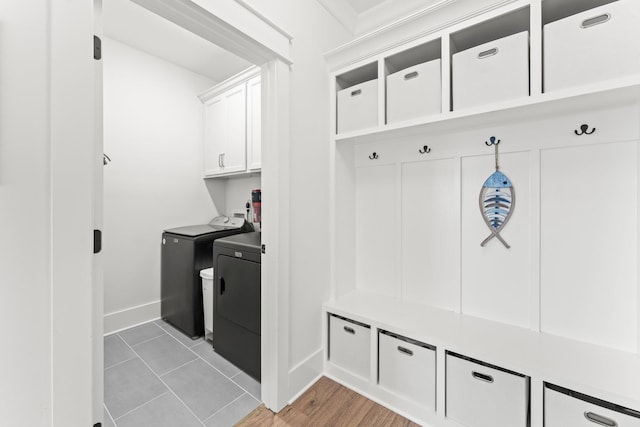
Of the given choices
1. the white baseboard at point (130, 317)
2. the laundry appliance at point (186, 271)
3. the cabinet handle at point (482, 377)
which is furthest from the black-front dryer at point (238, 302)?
the cabinet handle at point (482, 377)

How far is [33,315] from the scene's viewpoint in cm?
82

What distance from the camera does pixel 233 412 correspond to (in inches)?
62.9

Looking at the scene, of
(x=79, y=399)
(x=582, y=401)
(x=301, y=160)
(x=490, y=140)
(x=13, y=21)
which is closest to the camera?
(x=13, y=21)

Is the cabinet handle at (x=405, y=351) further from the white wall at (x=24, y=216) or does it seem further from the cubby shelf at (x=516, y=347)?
the white wall at (x=24, y=216)

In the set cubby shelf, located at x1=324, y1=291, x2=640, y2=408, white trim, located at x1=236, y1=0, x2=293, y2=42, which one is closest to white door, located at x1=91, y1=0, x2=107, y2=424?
white trim, located at x1=236, y1=0, x2=293, y2=42

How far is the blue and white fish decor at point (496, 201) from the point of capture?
159 cm

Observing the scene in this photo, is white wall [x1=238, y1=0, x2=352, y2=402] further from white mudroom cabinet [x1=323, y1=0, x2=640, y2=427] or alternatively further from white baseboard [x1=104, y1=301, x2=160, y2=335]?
white baseboard [x1=104, y1=301, x2=160, y2=335]

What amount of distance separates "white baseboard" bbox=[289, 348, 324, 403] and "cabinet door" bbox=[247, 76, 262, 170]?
5.61 ft

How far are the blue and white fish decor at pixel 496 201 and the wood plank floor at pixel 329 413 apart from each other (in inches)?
47.4

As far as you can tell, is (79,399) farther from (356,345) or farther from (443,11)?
(443,11)

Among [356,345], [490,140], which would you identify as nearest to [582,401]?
[356,345]

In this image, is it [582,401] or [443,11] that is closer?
[582,401]

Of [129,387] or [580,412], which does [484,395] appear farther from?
[129,387]

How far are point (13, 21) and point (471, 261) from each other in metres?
2.26
